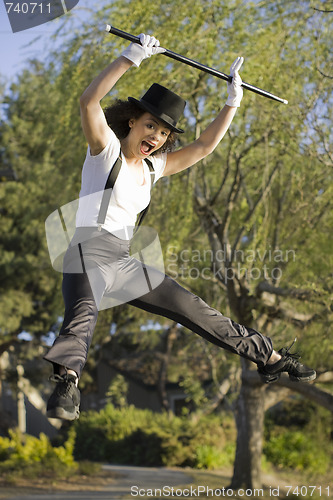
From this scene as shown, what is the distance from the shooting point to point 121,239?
9.30 ft

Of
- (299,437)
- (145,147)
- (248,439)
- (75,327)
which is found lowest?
(299,437)

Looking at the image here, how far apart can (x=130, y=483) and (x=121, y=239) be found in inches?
358

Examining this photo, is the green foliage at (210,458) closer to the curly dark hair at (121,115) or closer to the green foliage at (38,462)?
the green foliage at (38,462)

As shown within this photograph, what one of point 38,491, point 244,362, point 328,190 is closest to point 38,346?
point 38,491

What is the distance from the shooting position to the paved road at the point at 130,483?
9531mm

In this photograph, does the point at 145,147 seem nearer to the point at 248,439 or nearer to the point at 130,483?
the point at 248,439

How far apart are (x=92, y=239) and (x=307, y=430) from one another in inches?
512

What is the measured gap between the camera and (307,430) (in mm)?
14570

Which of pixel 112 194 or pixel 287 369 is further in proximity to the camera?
pixel 287 369

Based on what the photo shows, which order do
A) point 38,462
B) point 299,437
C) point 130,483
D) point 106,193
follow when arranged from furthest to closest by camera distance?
point 299,437
point 38,462
point 130,483
point 106,193

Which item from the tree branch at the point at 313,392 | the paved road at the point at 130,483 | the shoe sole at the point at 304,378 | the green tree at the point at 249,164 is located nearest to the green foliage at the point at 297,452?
the paved road at the point at 130,483

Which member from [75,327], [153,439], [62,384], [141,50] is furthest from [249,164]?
Result: [153,439]

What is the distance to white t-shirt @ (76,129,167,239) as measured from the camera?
2.78 m

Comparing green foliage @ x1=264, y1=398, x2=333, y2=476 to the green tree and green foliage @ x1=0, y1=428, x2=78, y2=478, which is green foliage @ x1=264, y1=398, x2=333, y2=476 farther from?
green foliage @ x1=0, y1=428, x2=78, y2=478
